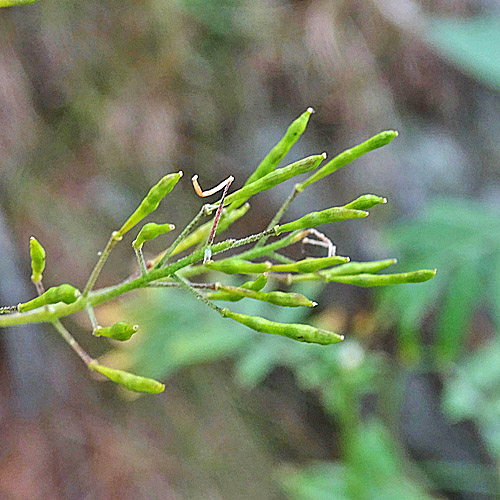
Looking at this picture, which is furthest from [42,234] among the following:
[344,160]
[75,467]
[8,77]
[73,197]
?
[344,160]

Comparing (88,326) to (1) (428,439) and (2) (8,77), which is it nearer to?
(2) (8,77)

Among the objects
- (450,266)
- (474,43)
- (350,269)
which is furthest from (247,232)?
(350,269)

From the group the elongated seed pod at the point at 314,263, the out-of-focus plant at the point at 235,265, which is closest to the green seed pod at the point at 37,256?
the out-of-focus plant at the point at 235,265

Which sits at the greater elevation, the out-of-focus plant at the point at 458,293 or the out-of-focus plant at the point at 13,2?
the out-of-focus plant at the point at 13,2

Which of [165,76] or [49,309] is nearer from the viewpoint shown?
[49,309]

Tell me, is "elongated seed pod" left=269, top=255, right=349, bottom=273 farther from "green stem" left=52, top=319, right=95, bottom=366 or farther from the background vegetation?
the background vegetation

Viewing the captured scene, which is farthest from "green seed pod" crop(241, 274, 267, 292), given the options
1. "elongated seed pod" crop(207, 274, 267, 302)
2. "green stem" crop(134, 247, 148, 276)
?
"green stem" crop(134, 247, 148, 276)

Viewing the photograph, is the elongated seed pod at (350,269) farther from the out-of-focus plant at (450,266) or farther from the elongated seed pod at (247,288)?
the out-of-focus plant at (450,266)
